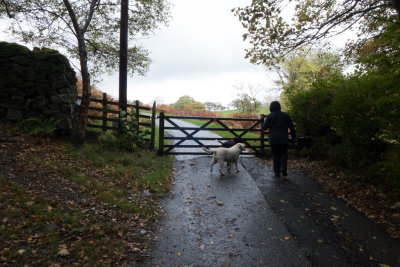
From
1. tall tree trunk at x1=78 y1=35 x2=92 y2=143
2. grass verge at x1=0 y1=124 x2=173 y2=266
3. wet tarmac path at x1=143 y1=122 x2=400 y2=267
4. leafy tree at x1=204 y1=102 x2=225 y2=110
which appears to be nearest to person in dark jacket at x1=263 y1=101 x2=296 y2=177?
wet tarmac path at x1=143 y1=122 x2=400 y2=267

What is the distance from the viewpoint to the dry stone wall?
7441 mm

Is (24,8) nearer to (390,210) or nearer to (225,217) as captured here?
(225,217)

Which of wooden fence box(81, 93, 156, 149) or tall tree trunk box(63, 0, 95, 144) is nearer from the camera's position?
tall tree trunk box(63, 0, 95, 144)

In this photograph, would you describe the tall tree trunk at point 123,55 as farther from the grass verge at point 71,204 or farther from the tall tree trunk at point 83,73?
the grass verge at point 71,204

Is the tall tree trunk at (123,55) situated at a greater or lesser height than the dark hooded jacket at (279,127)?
greater

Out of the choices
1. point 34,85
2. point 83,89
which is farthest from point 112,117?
point 34,85

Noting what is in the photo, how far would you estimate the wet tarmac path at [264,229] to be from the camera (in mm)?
3367

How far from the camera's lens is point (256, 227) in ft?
13.9

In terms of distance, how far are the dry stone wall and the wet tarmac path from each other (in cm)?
530

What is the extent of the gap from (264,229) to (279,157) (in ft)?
10.8

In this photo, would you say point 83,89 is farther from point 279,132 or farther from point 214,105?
point 214,105

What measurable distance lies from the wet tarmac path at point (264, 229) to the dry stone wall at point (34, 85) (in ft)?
17.4

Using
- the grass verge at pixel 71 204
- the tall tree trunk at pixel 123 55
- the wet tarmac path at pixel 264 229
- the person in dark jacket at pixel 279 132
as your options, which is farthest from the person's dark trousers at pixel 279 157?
the tall tree trunk at pixel 123 55

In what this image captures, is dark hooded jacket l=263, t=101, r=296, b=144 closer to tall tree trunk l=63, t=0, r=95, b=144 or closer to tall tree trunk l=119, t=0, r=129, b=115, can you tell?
tall tree trunk l=119, t=0, r=129, b=115
